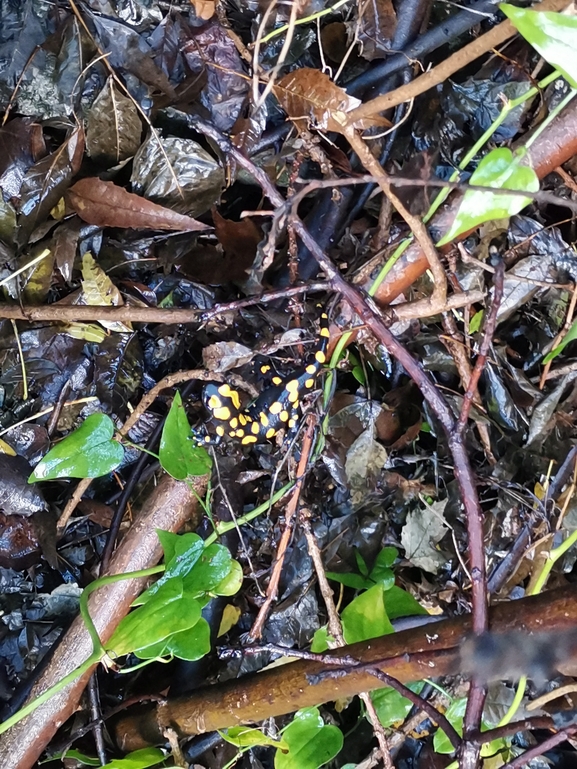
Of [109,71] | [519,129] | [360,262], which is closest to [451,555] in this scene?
[360,262]

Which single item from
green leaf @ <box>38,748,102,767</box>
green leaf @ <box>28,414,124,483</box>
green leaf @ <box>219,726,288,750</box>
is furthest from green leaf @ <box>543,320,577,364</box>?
green leaf @ <box>38,748,102,767</box>

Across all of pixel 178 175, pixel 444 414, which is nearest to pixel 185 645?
pixel 444 414

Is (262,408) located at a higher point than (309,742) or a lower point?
higher

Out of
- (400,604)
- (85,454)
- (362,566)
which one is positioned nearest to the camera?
(85,454)

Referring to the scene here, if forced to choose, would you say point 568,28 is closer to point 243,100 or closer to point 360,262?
point 360,262

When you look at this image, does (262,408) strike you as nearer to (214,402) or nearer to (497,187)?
(214,402)

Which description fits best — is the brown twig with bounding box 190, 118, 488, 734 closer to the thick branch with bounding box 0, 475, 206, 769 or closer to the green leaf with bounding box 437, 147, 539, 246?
the green leaf with bounding box 437, 147, 539, 246

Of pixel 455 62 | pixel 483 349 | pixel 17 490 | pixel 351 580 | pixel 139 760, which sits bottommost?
pixel 139 760
